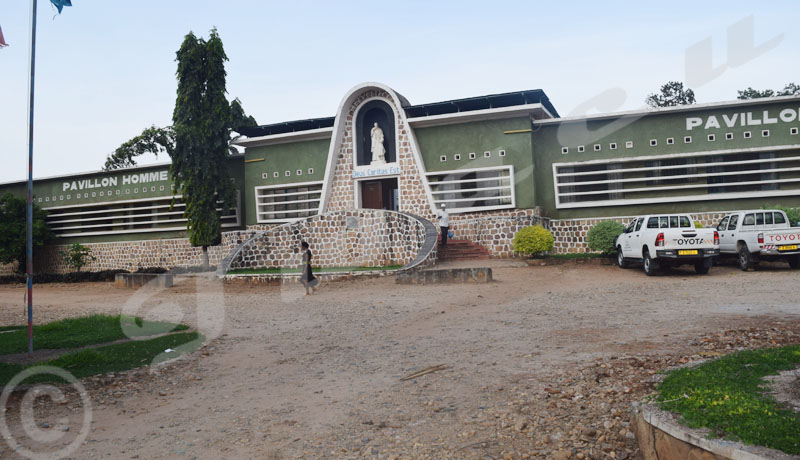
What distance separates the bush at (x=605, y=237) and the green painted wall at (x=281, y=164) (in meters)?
12.5

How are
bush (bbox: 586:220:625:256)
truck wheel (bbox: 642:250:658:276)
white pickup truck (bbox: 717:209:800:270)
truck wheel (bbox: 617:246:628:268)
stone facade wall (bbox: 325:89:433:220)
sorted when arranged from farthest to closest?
stone facade wall (bbox: 325:89:433:220), bush (bbox: 586:220:625:256), truck wheel (bbox: 617:246:628:268), truck wheel (bbox: 642:250:658:276), white pickup truck (bbox: 717:209:800:270)

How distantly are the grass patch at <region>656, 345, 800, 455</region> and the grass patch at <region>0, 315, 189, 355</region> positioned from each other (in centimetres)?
909

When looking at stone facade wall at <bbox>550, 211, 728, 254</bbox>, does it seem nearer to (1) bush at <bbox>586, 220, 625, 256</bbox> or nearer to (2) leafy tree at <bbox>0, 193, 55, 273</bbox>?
(1) bush at <bbox>586, 220, 625, 256</bbox>

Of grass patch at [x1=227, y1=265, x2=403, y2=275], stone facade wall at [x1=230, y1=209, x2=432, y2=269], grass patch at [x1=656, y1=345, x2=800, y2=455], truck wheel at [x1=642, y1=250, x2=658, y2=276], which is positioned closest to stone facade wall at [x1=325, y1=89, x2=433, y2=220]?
stone facade wall at [x1=230, y1=209, x2=432, y2=269]

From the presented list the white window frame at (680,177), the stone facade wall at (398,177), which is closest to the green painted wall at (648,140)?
the white window frame at (680,177)

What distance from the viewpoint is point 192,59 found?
25.4 m

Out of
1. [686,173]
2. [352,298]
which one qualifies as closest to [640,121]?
[686,173]

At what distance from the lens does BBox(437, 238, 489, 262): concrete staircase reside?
2161 centimetres

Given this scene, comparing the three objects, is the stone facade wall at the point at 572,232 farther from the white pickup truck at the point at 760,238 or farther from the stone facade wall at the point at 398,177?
the white pickup truck at the point at 760,238

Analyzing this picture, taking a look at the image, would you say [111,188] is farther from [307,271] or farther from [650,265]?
[650,265]

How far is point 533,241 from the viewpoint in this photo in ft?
65.4

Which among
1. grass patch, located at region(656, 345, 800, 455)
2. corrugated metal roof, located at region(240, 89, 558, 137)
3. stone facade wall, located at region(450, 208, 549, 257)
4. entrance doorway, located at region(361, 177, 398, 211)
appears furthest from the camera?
entrance doorway, located at region(361, 177, 398, 211)

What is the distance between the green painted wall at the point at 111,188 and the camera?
29.9m

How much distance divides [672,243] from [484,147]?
33.1 ft
